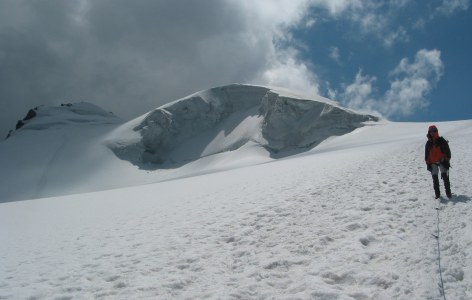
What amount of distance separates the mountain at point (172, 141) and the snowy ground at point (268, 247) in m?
40.0

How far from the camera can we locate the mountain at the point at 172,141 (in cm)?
5872

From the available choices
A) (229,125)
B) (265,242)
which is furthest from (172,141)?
(265,242)

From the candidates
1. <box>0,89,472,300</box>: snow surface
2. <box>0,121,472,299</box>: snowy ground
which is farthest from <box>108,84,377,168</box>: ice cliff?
Answer: <box>0,121,472,299</box>: snowy ground

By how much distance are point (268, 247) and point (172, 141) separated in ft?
233

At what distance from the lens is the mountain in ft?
193

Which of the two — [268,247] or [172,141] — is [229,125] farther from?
[268,247]

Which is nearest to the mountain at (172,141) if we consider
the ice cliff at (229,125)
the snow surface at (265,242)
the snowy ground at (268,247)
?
the ice cliff at (229,125)

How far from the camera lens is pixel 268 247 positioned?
23.8ft

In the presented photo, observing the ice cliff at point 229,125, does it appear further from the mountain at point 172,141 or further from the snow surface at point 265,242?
the snow surface at point 265,242

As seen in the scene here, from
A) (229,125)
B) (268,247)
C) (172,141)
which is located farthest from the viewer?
(229,125)

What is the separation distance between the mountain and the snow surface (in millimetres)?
38262

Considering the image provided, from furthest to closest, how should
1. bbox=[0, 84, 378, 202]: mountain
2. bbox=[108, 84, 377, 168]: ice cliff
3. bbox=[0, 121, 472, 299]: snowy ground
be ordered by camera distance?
bbox=[108, 84, 377, 168]: ice cliff, bbox=[0, 84, 378, 202]: mountain, bbox=[0, 121, 472, 299]: snowy ground

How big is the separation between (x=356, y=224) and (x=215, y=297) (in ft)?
12.3

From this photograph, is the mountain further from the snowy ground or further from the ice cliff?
the snowy ground
